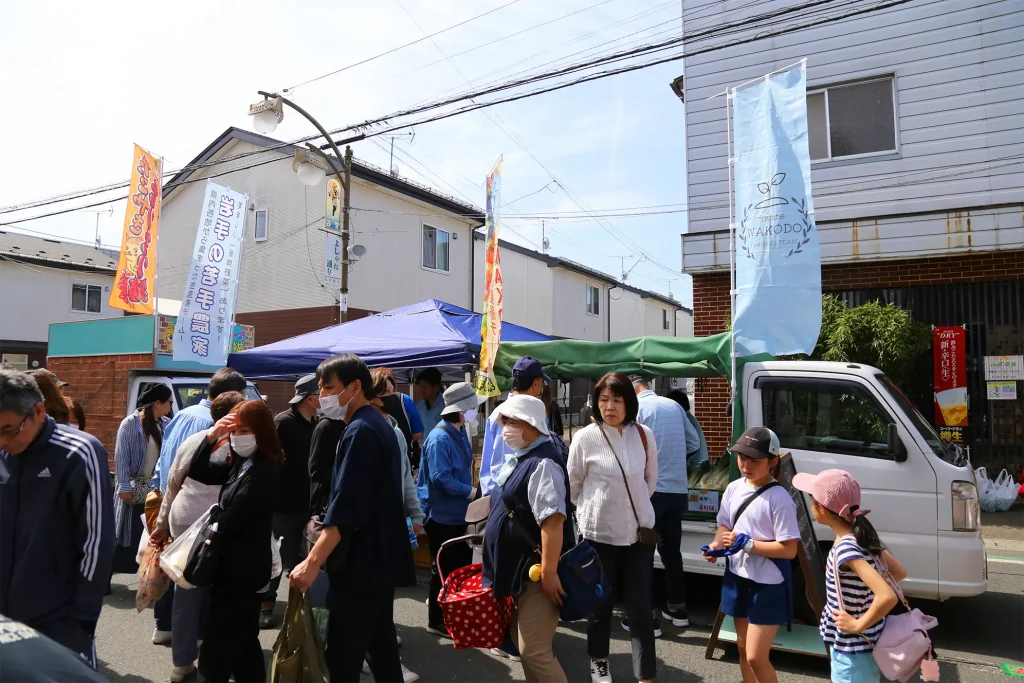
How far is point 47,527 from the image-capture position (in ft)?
8.80

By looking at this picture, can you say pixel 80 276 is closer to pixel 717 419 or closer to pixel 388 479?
pixel 717 419

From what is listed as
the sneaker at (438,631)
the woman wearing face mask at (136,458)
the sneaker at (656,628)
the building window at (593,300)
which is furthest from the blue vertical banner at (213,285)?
the building window at (593,300)

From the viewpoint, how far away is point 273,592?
4984 millimetres

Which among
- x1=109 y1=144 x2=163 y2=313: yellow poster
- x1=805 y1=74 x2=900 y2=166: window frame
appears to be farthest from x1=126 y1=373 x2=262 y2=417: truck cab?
x1=805 y1=74 x2=900 y2=166: window frame

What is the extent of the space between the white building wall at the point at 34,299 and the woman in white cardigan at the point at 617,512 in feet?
82.0

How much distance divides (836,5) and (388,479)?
9.06 m

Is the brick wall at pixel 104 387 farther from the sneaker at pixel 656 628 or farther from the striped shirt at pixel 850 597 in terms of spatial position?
the striped shirt at pixel 850 597

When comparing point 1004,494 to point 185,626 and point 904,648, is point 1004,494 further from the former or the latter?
point 185,626

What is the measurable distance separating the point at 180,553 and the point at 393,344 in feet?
14.8

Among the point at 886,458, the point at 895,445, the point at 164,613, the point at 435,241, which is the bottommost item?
the point at 164,613

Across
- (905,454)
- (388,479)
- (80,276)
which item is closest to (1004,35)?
(905,454)

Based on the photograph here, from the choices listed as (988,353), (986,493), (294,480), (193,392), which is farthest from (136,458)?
(988,353)

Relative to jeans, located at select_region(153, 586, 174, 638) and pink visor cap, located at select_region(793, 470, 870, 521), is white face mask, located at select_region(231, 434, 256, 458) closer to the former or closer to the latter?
jeans, located at select_region(153, 586, 174, 638)

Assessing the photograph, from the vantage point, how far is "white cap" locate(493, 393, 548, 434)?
10.8 feet
